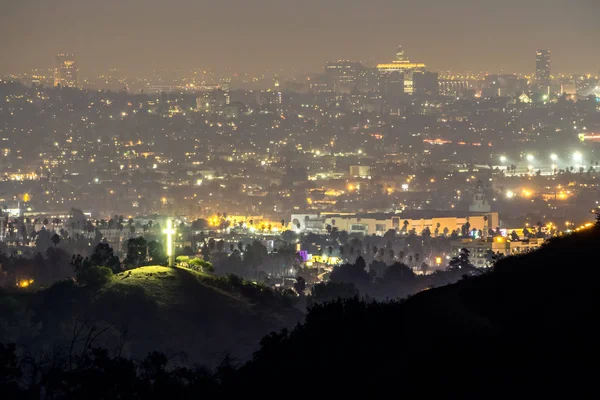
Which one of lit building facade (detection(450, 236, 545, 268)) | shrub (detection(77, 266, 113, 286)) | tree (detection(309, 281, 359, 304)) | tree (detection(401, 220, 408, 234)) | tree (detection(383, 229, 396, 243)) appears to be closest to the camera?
shrub (detection(77, 266, 113, 286))

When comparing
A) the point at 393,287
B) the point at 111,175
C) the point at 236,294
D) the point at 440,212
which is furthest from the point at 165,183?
the point at 236,294

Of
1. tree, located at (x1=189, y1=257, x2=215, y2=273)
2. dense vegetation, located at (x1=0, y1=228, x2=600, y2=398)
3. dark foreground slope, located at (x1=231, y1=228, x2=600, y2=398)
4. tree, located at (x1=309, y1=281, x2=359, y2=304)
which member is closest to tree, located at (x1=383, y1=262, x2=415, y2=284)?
tree, located at (x1=309, y1=281, x2=359, y2=304)

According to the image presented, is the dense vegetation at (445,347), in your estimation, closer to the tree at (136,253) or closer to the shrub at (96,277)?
the shrub at (96,277)

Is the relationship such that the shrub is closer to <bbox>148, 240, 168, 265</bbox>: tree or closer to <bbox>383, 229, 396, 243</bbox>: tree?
<bbox>148, 240, 168, 265</bbox>: tree

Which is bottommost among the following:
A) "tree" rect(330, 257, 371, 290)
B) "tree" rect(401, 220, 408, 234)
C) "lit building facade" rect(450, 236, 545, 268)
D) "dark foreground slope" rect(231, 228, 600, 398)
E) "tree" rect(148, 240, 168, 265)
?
"tree" rect(330, 257, 371, 290)

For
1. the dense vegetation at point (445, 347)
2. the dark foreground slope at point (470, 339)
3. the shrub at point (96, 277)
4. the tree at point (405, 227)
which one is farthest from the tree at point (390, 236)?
the dark foreground slope at point (470, 339)

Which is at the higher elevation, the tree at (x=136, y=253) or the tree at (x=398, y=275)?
the tree at (x=136, y=253)

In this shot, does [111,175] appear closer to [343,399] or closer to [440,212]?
[440,212]

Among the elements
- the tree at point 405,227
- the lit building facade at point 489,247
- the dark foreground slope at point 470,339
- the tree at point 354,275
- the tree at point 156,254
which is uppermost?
the dark foreground slope at point 470,339
